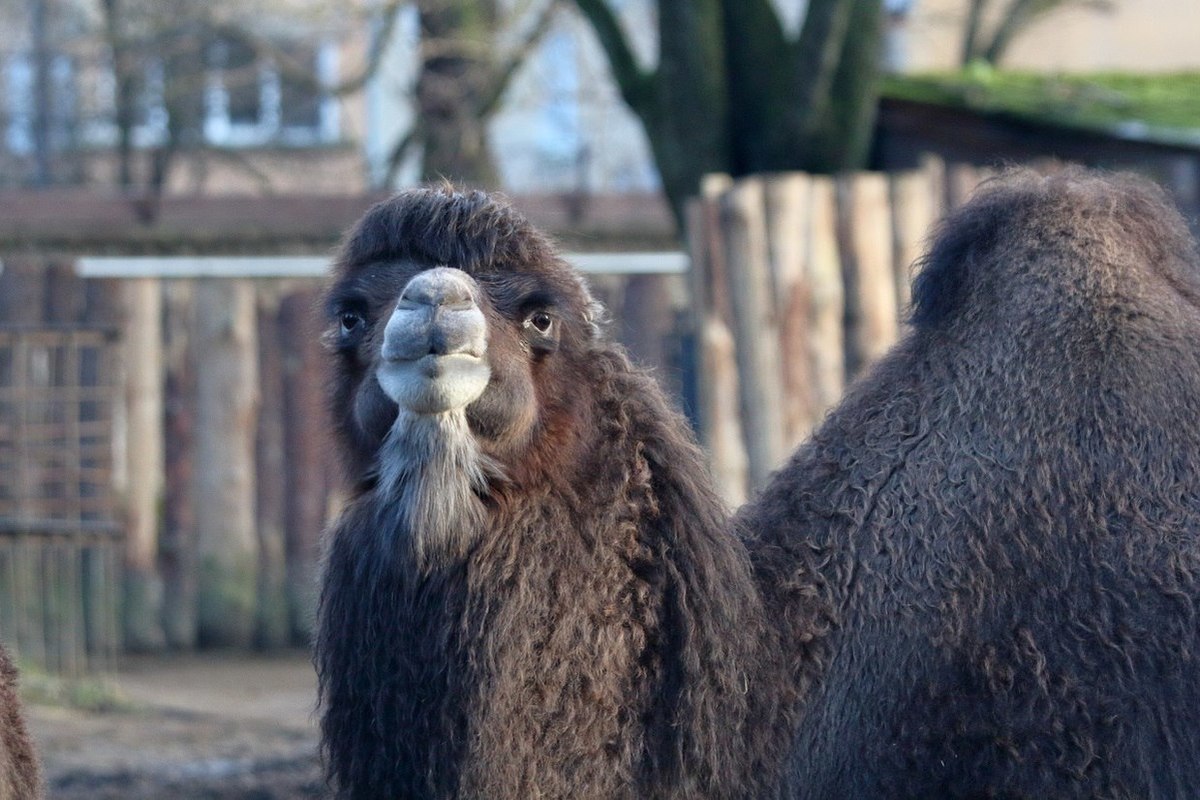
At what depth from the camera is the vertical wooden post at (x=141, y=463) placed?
34.2ft

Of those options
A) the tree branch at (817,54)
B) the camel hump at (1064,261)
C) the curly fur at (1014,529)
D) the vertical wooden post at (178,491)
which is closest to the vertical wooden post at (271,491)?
the vertical wooden post at (178,491)

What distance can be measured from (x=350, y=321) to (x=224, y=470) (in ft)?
23.3

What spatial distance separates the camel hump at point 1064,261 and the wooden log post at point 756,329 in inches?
166

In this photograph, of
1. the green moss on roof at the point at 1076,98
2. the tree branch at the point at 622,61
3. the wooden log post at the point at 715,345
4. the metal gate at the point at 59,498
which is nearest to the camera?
the wooden log post at the point at 715,345

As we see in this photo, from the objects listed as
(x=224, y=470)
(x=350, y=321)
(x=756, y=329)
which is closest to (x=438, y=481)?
(x=350, y=321)

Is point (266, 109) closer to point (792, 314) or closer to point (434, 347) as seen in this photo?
point (792, 314)

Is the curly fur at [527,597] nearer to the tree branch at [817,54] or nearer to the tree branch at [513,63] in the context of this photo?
the tree branch at [817,54]

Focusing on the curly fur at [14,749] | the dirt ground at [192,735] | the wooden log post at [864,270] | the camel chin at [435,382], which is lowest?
the dirt ground at [192,735]

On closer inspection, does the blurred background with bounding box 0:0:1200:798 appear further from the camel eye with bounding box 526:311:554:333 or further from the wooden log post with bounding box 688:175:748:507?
the camel eye with bounding box 526:311:554:333

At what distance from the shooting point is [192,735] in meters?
8.63

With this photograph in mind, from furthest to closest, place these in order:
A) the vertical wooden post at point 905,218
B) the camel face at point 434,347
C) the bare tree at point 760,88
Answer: the bare tree at point 760,88, the vertical wooden post at point 905,218, the camel face at point 434,347

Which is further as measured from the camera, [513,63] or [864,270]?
[513,63]

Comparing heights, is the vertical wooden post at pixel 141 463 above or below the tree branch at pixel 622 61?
below

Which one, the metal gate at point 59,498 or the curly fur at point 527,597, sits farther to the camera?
the metal gate at point 59,498
